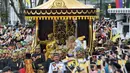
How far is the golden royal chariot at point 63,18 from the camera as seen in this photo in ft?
55.6

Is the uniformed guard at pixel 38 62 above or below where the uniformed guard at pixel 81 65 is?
below

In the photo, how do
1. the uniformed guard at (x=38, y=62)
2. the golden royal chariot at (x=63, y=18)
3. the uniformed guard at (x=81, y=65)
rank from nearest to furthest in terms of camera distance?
the uniformed guard at (x=81, y=65), the uniformed guard at (x=38, y=62), the golden royal chariot at (x=63, y=18)

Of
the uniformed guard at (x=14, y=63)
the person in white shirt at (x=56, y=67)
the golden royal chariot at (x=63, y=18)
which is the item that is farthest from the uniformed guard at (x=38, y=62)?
the golden royal chariot at (x=63, y=18)

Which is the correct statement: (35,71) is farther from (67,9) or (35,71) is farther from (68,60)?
Result: (67,9)

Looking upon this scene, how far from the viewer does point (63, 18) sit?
17.2 meters

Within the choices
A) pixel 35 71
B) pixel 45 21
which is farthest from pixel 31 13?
pixel 35 71

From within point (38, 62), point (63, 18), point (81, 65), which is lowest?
point (38, 62)

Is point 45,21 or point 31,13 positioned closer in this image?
point 31,13

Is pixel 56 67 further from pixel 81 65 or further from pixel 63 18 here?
pixel 63 18

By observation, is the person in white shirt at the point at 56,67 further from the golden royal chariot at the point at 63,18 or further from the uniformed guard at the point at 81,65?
the golden royal chariot at the point at 63,18

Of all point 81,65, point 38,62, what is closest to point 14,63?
point 38,62

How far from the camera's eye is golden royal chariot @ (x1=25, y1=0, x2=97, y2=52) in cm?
1695

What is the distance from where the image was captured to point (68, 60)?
1152cm

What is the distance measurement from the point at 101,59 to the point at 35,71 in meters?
1.85
